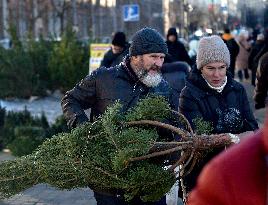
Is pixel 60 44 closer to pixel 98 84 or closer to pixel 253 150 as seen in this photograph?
pixel 98 84

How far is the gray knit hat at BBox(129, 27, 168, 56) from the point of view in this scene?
5.05 meters

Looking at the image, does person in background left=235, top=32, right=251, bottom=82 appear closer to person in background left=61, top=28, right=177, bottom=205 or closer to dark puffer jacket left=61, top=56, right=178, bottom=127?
person in background left=61, top=28, right=177, bottom=205

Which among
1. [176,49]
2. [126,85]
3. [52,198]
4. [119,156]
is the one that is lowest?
[52,198]

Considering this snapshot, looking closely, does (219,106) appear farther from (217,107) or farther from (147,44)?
(147,44)

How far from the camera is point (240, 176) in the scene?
1.81m

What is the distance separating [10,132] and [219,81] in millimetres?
7586

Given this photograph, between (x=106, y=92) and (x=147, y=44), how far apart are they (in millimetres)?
430

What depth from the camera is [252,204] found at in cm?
180

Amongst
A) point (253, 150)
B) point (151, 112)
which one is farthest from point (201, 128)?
point (253, 150)

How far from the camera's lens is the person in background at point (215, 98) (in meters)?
4.64

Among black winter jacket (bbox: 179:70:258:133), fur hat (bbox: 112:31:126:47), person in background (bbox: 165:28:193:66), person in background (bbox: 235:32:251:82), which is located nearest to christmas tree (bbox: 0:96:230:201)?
black winter jacket (bbox: 179:70:258:133)

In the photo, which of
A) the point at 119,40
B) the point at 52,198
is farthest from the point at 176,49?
the point at 52,198

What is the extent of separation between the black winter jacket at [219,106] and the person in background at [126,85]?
0.14m

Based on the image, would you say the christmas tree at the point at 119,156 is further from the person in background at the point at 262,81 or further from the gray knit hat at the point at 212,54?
the person in background at the point at 262,81
